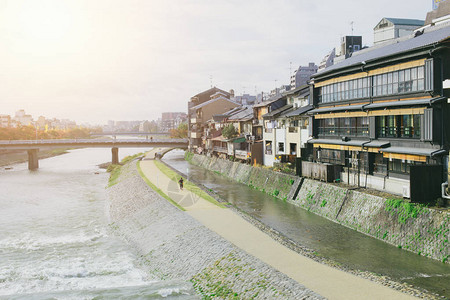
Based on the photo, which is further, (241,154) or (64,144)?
(64,144)

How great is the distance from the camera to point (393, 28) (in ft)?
175

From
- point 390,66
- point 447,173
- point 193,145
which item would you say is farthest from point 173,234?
point 193,145

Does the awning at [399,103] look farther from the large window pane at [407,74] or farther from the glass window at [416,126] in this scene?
the large window pane at [407,74]

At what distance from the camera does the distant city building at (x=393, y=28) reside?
52438 mm

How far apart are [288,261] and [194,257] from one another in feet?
18.7

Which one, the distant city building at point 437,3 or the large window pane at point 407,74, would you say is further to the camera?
the distant city building at point 437,3

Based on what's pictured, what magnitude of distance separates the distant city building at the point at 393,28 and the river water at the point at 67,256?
42.3 m

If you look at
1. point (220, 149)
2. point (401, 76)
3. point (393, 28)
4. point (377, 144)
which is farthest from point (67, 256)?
point (393, 28)

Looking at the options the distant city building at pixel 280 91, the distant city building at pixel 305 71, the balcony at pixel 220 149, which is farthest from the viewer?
the distant city building at pixel 305 71

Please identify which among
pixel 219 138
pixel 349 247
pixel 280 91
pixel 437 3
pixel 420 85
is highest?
pixel 437 3

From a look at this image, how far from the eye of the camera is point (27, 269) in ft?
71.7

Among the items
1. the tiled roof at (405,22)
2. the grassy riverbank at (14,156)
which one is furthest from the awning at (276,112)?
the grassy riverbank at (14,156)

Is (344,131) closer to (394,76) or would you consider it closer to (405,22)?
(394,76)

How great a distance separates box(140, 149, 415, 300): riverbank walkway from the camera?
45.6ft
